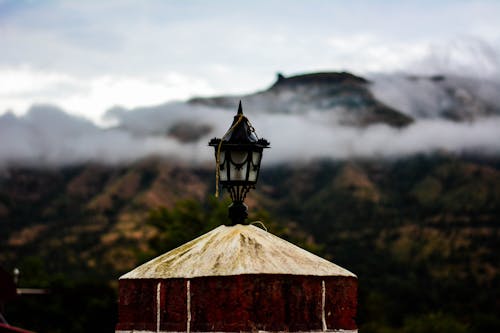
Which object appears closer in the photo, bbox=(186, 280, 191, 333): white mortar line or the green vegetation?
bbox=(186, 280, 191, 333): white mortar line

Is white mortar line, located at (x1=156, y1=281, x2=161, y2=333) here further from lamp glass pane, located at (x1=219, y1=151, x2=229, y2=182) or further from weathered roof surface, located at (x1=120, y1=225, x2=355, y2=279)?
lamp glass pane, located at (x1=219, y1=151, x2=229, y2=182)

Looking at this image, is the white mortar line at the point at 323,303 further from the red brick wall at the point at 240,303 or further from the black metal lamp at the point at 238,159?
the black metal lamp at the point at 238,159

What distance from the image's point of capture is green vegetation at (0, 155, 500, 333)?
81.0 m

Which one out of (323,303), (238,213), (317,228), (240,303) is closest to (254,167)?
(238,213)

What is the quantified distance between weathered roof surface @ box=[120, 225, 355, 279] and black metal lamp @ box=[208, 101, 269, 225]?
260mm

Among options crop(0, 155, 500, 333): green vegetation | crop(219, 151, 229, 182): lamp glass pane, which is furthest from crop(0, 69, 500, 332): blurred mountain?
crop(219, 151, 229, 182): lamp glass pane

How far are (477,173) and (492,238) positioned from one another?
16479 millimetres

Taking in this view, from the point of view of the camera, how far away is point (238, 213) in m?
7.03

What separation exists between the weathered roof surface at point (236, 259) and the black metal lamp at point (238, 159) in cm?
26

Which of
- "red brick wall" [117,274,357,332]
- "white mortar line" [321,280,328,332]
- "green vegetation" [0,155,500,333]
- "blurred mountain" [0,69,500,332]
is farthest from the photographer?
"blurred mountain" [0,69,500,332]

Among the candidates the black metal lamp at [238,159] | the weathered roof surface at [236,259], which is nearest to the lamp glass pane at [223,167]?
the black metal lamp at [238,159]

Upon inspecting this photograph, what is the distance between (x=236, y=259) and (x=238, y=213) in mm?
804

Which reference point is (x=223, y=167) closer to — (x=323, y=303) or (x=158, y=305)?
(x=158, y=305)

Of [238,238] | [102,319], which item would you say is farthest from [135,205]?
[238,238]
